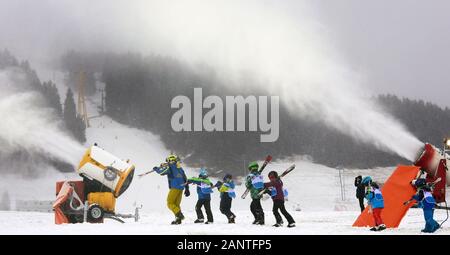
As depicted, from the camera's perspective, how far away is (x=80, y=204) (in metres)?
18.7

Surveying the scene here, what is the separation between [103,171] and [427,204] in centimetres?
1073

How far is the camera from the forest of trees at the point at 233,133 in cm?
10862

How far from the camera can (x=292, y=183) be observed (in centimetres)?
8531

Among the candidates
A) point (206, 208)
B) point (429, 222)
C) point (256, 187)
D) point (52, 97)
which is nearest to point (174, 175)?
point (206, 208)

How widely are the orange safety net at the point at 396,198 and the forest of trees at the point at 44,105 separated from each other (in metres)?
73.2

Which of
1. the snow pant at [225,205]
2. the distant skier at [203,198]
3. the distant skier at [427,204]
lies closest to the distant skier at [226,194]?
the snow pant at [225,205]

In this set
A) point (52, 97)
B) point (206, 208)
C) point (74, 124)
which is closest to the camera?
point (206, 208)

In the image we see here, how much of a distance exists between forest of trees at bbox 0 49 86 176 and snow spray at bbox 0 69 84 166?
116cm

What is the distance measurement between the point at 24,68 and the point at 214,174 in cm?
5824

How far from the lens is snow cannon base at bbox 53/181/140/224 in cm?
1833

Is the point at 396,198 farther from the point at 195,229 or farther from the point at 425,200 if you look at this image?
the point at 195,229

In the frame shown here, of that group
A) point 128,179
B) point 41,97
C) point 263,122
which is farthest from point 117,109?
point 128,179

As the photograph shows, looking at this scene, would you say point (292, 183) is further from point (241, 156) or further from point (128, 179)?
point (128, 179)

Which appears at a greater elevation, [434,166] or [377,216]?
[434,166]
